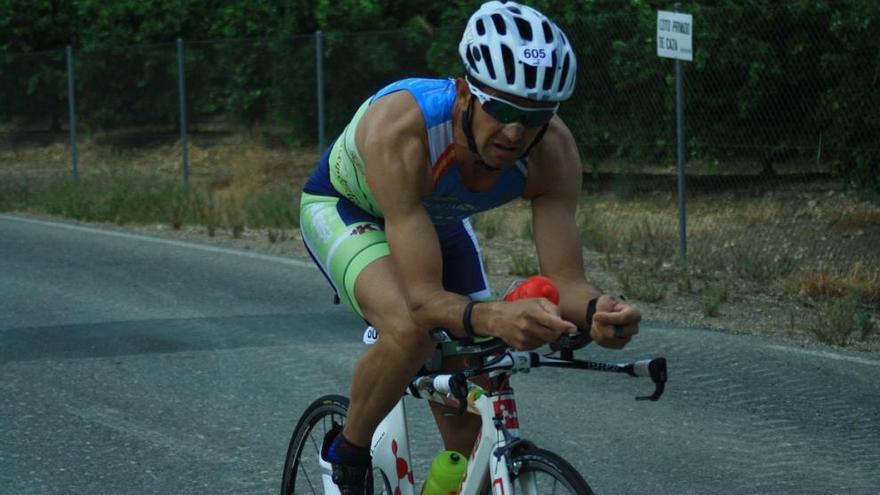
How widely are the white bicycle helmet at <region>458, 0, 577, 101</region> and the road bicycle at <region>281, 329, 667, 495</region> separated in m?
0.63

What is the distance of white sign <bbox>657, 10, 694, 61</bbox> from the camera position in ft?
39.2

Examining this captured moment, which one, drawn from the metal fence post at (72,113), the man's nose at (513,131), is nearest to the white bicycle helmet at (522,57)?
the man's nose at (513,131)

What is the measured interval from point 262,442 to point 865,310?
5.21 m

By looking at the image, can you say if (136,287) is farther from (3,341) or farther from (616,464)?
(616,464)

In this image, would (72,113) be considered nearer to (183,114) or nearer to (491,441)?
(183,114)

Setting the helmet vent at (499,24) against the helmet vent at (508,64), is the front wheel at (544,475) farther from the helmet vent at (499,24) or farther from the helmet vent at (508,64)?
the helmet vent at (499,24)

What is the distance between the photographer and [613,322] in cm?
334

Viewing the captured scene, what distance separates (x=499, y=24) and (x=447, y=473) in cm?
→ 128

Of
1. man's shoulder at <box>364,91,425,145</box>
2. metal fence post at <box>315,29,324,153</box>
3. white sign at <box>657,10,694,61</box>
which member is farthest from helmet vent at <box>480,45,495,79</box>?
metal fence post at <box>315,29,324,153</box>

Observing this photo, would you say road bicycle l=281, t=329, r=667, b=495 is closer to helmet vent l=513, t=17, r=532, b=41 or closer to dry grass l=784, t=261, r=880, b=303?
helmet vent l=513, t=17, r=532, b=41

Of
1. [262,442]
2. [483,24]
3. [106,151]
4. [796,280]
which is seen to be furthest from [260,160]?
[483,24]

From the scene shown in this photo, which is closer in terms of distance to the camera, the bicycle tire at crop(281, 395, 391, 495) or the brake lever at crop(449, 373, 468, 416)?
the brake lever at crop(449, 373, 468, 416)

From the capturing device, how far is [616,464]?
6258 millimetres

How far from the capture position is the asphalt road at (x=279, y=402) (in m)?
6.17
